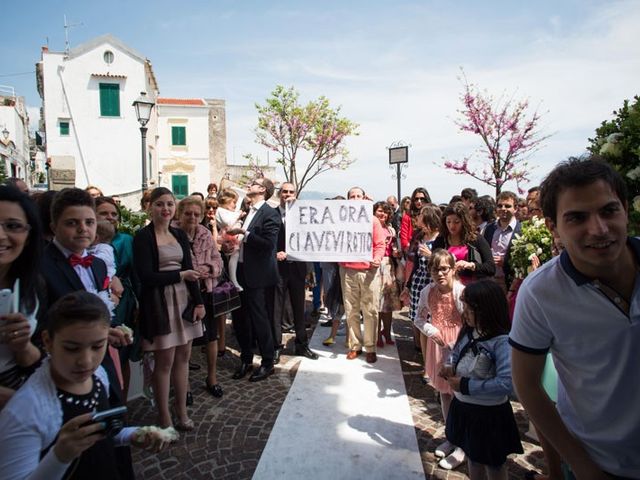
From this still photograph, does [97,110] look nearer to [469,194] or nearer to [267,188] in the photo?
[267,188]

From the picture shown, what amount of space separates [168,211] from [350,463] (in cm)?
257

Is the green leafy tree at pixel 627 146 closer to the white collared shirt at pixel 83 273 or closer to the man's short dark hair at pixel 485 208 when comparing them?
the white collared shirt at pixel 83 273

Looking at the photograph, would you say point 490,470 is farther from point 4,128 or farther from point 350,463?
point 4,128

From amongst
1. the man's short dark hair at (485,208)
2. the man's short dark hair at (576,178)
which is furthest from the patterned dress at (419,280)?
the man's short dark hair at (576,178)

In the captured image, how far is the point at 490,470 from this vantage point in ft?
8.38

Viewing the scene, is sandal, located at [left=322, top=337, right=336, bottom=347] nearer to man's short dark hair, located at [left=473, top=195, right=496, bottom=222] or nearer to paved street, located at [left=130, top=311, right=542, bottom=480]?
paved street, located at [left=130, top=311, right=542, bottom=480]

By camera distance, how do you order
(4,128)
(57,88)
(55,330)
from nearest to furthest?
(55,330) → (57,88) → (4,128)

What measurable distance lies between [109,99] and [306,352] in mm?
27285

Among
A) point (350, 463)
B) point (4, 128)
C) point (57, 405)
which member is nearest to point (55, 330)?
point (57, 405)

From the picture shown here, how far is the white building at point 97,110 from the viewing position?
85.4ft

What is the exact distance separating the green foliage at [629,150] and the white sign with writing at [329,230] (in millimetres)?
3297

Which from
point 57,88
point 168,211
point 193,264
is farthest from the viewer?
point 57,88

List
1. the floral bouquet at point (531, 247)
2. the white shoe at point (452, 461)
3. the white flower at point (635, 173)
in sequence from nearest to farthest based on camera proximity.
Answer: the white flower at point (635, 173)
the white shoe at point (452, 461)
the floral bouquet at point (531, 247)

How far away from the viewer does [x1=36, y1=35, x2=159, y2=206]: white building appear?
26031 mm
